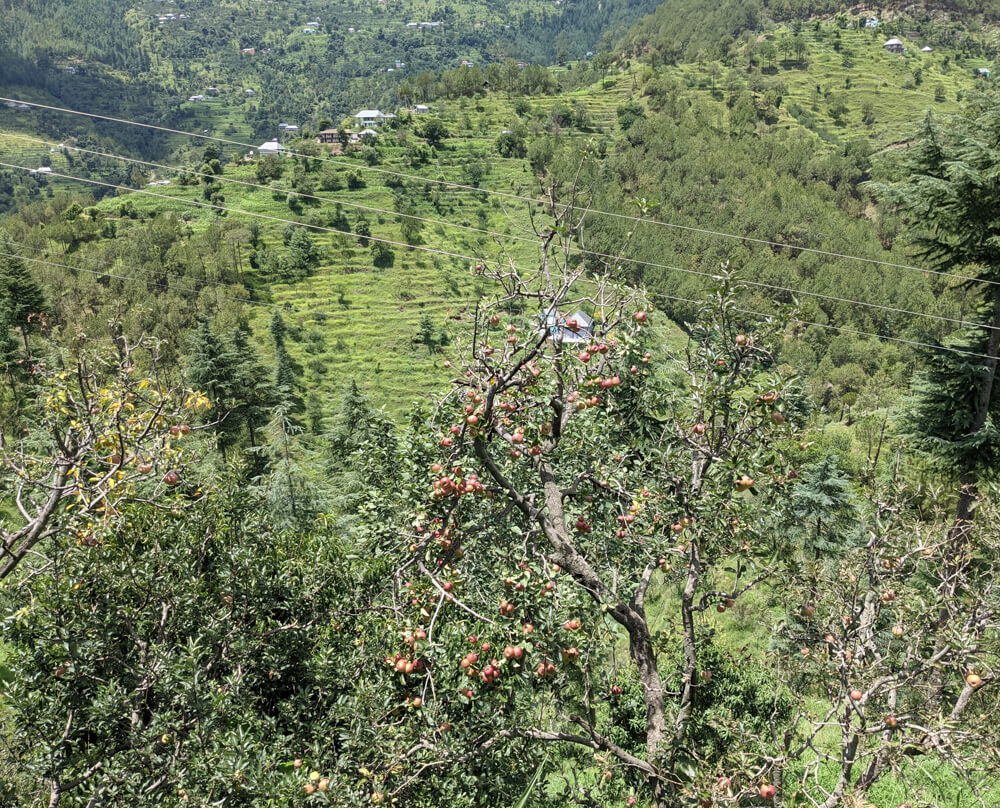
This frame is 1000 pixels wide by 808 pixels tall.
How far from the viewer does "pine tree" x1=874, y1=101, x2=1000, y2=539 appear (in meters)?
11.9

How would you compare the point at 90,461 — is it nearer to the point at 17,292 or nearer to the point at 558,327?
the point at 558,327

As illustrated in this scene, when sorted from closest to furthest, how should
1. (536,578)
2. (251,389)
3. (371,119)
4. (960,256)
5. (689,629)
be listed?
(536,578) < (689,629) < (960,256) < (251,389) < (371,119)

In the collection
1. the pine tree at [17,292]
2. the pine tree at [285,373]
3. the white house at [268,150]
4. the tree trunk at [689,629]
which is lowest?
the pine tree at [285,373]

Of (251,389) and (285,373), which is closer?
(251,389)

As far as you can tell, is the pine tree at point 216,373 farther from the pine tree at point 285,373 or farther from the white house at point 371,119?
the white house at point 371,119

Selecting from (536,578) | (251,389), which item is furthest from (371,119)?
(536,578)

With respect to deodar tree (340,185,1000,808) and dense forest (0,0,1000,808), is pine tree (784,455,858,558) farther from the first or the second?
deodar tree (340,185,1000,808)

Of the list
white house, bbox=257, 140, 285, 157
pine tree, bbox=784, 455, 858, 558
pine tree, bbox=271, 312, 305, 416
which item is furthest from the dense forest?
white house, bbox=257, 140, 285, 157

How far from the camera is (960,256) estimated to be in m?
12.6

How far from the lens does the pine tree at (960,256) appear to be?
11852 millimetres

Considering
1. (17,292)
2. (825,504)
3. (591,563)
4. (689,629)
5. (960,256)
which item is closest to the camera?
(689,629)

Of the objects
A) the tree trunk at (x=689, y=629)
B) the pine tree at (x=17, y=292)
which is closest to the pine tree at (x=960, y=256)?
the tree trunk at (x=689, y=629)

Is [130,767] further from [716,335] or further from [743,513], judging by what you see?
[716,335]

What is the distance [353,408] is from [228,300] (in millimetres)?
33533
